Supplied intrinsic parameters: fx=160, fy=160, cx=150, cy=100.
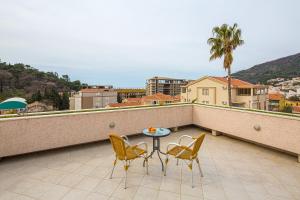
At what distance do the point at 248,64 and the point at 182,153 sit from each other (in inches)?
2324

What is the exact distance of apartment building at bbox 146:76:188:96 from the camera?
76.1 metres

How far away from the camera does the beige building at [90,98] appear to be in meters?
47.4

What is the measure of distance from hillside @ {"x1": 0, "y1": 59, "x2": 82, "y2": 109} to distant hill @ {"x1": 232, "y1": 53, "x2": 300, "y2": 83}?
45.5 meters

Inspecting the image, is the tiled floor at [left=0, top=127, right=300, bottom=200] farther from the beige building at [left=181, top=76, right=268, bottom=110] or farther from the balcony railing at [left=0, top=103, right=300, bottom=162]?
the beige building at [left=181, top=76, right=268, bottom=110]

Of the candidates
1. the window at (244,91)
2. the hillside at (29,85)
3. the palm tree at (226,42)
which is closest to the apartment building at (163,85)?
the hillside at (29,85)

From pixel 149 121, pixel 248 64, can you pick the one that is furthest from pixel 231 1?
pixel 248 64

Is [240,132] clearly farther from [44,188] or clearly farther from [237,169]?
[44,188]

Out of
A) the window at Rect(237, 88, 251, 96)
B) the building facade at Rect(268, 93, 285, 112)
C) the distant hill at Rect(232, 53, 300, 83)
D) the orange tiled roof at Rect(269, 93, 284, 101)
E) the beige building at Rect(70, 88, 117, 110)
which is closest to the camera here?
the window at Rect(237, 88, 251, 96)

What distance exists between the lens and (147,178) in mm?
2904

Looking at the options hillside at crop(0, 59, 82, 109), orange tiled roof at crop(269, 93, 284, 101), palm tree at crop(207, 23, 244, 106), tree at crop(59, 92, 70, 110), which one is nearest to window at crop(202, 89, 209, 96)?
palm tree at crop(207, 23, 244, 106)

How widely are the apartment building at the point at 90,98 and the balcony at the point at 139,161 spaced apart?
4387 cm

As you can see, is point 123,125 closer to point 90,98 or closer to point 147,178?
point 147,178

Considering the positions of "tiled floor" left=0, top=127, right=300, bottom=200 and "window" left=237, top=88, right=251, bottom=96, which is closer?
"tiled floor" left=0, top=127, right=300, bottom=200

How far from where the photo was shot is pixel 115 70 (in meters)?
64.3
